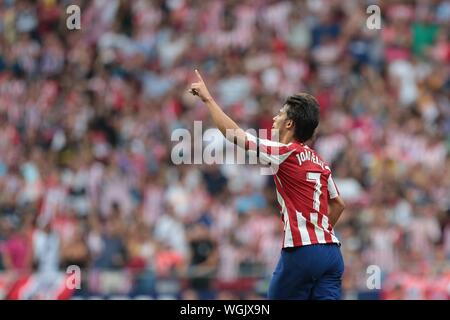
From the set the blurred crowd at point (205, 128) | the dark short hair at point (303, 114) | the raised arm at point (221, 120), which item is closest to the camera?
the raised arm at point (221, 120)

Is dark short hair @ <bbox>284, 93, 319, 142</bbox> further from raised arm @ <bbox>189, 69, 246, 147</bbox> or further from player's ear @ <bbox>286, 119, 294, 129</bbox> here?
raised arm @ <bbox>189, 69, 246, 147</bbox>

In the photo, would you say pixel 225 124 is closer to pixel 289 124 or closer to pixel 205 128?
pixel 289 124

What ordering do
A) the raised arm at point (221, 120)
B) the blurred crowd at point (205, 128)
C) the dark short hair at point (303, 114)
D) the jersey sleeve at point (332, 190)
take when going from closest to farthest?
the raised arm at point (221, 120)
the dark short hair at point (303, 114)
the jersey sleeve at point (332, 190)
the blurred crowd at point (205, 128)

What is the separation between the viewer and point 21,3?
2086 centimetres

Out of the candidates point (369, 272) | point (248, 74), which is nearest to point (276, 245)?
point (369, 272)

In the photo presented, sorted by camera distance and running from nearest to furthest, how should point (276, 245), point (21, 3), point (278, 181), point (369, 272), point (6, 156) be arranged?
point (278, 181), point (369, 272), point (276, 245), point (6, 156), point (21, 3)

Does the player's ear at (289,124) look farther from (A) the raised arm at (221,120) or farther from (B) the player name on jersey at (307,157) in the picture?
(A) the raised arm at (221,120)

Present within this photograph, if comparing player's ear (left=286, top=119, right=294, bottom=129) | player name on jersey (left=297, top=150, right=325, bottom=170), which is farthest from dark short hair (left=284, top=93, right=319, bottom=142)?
player name on jersey (left=297, top=150, right=325, bottom=170)

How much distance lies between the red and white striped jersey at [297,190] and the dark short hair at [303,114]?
0.11 meters

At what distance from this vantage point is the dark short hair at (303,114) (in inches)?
332

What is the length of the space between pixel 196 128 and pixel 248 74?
1951 millimetres

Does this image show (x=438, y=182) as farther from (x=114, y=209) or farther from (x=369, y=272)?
(x=114, y=209)

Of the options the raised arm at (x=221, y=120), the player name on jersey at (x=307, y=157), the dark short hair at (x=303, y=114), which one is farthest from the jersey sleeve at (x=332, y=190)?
the raised arm at (x=221, y=120)

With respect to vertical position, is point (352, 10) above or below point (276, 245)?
above
